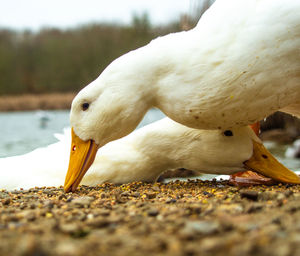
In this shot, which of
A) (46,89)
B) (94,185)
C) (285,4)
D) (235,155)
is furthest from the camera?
(46,89)

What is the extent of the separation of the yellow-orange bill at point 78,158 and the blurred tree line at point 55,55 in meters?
19.6

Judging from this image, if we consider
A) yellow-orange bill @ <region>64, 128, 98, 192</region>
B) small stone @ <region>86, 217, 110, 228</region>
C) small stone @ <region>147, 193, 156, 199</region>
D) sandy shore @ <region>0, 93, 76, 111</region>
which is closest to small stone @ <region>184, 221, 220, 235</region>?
small stone @ <region>86, 217, 110, 228</region>

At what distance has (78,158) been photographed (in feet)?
9.52

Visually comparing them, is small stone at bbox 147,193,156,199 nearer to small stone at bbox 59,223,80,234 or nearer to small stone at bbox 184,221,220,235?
small stone at bbox 59,223,80,234

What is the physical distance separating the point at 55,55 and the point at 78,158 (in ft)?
89.1

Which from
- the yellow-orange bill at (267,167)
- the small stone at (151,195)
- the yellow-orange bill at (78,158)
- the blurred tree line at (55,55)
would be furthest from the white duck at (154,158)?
the blurred tree line at (55,55)

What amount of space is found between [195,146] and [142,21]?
17.2 metres

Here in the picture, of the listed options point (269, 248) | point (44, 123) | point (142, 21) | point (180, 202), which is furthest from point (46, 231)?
point (142, 21)

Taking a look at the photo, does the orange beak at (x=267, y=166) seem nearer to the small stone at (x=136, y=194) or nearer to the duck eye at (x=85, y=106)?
the small stone at (x=136, y=194)

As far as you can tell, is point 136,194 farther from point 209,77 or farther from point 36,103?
point 36,103

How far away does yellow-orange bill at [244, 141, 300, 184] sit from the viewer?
3.07 m

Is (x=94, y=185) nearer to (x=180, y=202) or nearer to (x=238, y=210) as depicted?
(x=180, y=202)

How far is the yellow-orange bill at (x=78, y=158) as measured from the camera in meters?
2.87

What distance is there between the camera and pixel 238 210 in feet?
6.04
